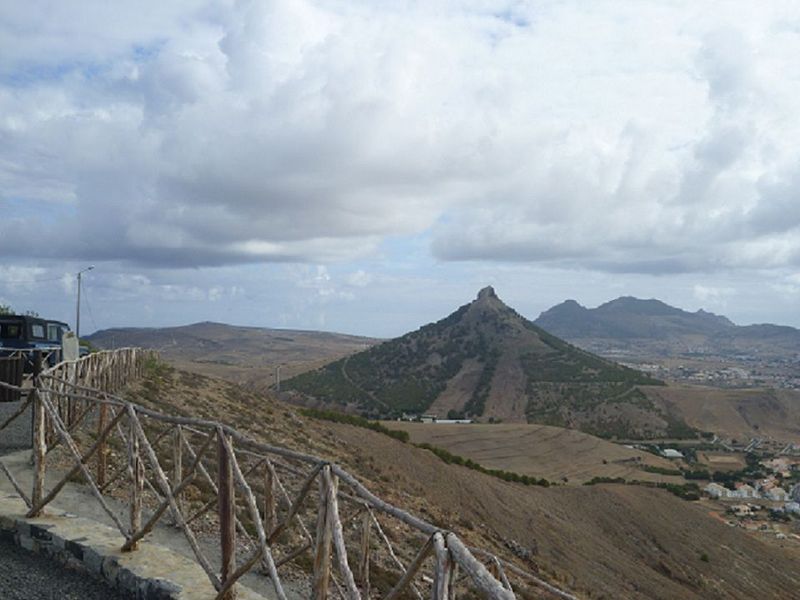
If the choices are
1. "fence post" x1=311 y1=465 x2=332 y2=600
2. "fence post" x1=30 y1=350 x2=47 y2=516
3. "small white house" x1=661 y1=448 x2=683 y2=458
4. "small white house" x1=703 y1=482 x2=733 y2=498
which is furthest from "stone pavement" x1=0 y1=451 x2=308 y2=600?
"small white house" x1=661 y1=448 x2=683 y2=458

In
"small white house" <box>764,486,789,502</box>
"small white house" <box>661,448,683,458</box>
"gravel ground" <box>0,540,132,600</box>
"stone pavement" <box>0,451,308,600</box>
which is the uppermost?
"stone pavement" <box>0,451,308,600</box>

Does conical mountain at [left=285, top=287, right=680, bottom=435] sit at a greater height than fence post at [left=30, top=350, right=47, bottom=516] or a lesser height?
lesser

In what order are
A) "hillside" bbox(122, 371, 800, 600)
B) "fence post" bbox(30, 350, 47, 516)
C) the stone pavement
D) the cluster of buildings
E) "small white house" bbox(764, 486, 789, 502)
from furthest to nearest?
"small white house" bbox(764, 486, 789, 502), the cluster of buildings, "hillside" bbox(122, 371, 800, 600), "fence post" bbox(30, 350, 47, 516), the stone pavement

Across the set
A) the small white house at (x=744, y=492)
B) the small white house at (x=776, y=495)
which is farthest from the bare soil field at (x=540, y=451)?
the small white house at (x=776, y=495)

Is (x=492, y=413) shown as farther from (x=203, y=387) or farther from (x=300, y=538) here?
(x=300, y=538)

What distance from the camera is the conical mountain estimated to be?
9544 cm

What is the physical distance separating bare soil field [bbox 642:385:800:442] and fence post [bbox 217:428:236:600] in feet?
338

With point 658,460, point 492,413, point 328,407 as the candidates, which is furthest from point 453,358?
point 658,460

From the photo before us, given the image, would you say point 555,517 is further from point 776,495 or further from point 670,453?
point 670,453

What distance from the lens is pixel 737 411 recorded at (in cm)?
10581

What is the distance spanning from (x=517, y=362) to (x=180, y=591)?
113498 mm

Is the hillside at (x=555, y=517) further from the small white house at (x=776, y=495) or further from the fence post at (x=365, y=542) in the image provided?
the small white house at (x=776, y=495)

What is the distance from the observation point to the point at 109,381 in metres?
20.0

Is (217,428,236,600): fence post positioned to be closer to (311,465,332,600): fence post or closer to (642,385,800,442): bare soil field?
(311,465,332,600): fence post
